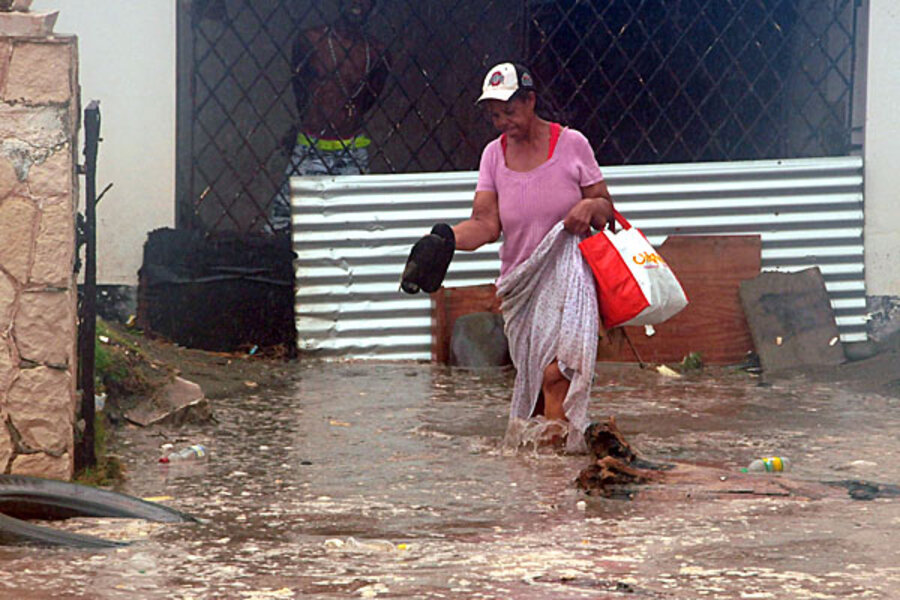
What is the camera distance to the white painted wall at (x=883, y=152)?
361 inches

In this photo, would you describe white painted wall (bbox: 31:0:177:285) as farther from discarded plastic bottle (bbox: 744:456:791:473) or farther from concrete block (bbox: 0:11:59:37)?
discarded plastic bottle (bbox: 744:456:791:473)

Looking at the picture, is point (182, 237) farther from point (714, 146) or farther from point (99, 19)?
point (714, 146)

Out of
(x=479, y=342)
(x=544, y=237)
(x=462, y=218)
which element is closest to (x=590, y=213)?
(x=544, y=237)

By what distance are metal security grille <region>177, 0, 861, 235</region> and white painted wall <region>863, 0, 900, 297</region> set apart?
0.16 metres

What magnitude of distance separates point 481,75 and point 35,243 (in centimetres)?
527

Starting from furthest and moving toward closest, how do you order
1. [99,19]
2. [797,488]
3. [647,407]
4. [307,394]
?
[99,19] < [307,394] < [647,407] < [797,488]

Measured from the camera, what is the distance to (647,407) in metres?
7.14

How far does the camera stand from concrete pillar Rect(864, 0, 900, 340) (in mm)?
→ 9172

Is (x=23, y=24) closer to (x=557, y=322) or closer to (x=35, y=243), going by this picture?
(x=35, y=243)

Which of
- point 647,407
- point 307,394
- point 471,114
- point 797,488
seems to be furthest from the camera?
point 471,114

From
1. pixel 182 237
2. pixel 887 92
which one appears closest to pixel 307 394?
pixel 182 237

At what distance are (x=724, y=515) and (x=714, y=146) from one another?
550 cm

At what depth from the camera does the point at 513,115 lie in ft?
18.9

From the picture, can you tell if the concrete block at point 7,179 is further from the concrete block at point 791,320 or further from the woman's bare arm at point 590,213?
the concrete block at point 791,320
